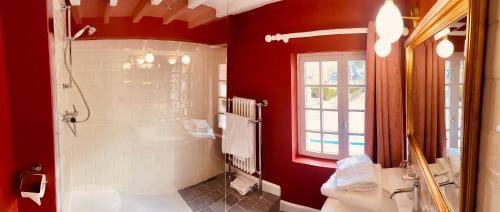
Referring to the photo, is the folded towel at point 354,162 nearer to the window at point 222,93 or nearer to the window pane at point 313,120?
the window pane at point 313,120

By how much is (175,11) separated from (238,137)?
133 centimetres

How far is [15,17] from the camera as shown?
1.15 m

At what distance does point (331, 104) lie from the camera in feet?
8.41

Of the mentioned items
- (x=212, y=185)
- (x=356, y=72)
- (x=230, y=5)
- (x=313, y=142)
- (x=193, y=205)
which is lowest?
(x=193, y=205)

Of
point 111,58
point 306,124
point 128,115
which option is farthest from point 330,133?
point 111,58

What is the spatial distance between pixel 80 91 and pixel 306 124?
205 centimetres

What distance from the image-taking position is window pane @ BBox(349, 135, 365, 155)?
246 centimetres

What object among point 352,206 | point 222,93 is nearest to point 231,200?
point 222,93

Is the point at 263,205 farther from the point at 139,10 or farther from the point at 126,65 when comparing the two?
the point at 139,10

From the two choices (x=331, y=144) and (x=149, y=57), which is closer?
(x=149, y=57)

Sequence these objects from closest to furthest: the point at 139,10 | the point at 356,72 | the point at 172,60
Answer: the point at 139,10, the point at 172,60, the point at 356,72

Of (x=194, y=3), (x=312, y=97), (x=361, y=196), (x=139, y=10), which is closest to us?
(x=361, y=196)

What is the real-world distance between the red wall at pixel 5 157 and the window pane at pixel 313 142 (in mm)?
2260

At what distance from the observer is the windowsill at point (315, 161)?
2.50m
